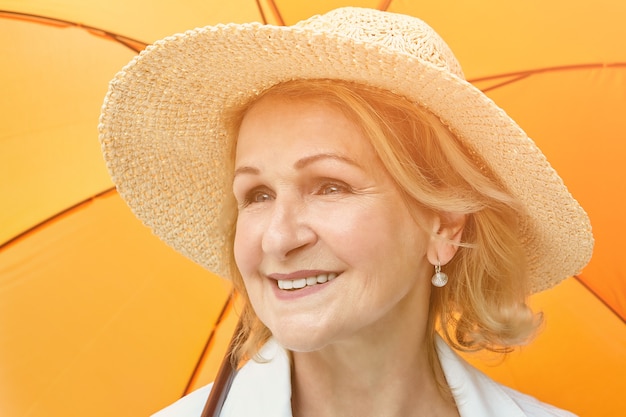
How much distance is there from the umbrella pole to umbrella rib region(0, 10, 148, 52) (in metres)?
0.97

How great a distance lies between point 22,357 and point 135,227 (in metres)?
0.53

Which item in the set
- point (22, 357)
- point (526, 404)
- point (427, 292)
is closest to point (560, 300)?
point (526, 404)

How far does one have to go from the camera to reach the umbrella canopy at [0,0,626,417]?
2229 mm

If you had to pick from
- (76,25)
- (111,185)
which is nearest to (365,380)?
(111,185)

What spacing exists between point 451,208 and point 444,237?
11 centimetres

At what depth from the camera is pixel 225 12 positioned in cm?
232

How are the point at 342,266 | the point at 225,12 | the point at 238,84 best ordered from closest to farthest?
the point at 342,266, the point at 238,84, the point at 225,12

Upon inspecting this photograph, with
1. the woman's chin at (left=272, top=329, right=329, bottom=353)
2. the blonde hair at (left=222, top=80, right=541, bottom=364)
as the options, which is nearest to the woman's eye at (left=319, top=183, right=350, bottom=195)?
the blonde hair at (left=222, top=80, right=541, bottom=364)

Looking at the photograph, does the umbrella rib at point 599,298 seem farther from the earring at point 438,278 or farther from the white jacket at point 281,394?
the earring at point 438,278

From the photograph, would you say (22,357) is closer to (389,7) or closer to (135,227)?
(135,227)

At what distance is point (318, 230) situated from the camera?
6.27 feet

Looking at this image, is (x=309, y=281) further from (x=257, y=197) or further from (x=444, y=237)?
(x=444, y=237)

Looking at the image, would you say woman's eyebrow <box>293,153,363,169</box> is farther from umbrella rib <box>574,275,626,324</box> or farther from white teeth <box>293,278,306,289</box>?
umbrella rib <box>574,275,626,324</box>

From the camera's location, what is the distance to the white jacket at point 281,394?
89.7 inches
